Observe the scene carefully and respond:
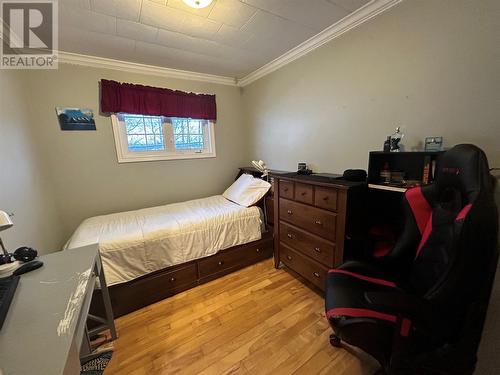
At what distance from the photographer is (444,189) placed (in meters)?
1.03

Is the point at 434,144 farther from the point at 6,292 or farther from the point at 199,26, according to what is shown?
the point at 6,292

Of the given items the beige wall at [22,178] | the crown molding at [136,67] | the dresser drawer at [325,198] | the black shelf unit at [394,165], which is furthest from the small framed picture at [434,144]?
the beige wall at [22,178]

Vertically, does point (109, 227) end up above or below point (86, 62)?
below

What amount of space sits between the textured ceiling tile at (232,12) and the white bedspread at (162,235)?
1.76m

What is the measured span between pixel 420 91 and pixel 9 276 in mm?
2732

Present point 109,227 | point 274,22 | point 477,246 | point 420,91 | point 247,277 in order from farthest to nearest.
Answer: point 247,277, point 109,227, point 274,22, point 420,91, point 477,246

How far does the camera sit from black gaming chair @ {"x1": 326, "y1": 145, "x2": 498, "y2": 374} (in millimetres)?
749

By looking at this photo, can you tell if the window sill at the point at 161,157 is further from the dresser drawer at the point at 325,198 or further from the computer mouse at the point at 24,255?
the dresser drawer at the point at 325,198

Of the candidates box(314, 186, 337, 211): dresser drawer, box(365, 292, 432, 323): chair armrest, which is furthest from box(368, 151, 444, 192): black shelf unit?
box(365, 292, 432, 323): chair armrest

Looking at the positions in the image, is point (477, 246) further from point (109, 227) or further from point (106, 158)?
point (106, 158)

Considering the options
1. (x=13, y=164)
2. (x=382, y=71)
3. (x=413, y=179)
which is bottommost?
(x=413, y=179)

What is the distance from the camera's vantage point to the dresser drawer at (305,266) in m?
1.75

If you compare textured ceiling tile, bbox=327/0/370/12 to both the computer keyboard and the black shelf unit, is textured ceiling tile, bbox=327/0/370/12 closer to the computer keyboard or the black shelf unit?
the black shelf unit

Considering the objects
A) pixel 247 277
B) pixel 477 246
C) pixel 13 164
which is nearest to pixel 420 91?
pixel 477 246
